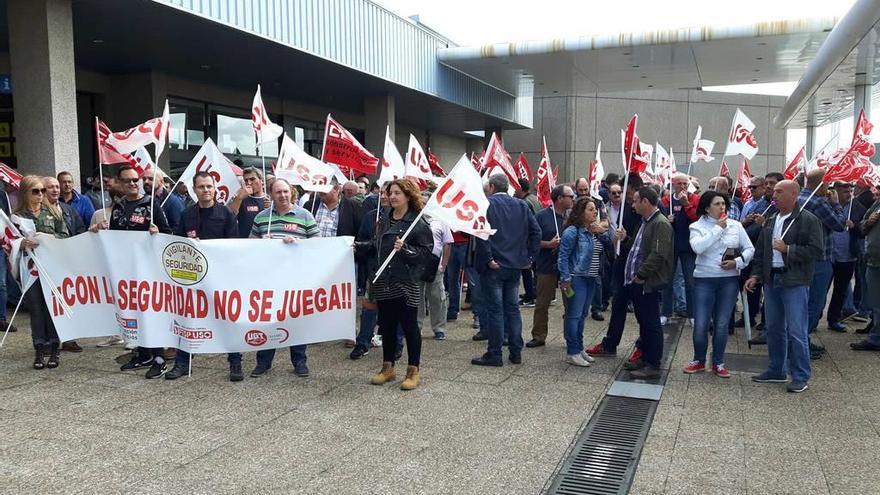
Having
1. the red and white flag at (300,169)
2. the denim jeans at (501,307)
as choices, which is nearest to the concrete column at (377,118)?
the red and white flag at (300,169)

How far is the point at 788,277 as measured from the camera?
6.36 m

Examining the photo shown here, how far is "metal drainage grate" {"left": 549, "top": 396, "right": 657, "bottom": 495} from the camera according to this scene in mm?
4395

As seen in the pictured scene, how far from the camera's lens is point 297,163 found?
7559mm

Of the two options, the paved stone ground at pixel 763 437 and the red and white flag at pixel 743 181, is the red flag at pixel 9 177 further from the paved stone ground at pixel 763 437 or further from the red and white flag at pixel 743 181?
the red and white flag at pixel 743 181

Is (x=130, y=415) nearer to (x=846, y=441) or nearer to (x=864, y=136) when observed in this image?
(x=846, y=441)

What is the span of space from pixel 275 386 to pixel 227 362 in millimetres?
1181

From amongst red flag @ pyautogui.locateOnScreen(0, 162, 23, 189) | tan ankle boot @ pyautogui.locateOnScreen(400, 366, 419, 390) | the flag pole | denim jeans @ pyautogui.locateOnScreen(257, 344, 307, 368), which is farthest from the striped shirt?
red flag @ pyautogui.locateOnScreen(0, 162, 23, 189)

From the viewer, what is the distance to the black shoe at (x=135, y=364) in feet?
22.8

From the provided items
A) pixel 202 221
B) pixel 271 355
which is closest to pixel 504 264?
pixel 271 355

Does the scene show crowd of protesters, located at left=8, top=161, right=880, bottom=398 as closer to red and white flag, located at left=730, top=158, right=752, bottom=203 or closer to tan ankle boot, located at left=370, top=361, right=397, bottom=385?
tan ankle boot, located at left=370, top=361, right=397, bottom=385

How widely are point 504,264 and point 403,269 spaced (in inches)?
55.9

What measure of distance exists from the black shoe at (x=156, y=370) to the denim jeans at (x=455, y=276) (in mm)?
4267

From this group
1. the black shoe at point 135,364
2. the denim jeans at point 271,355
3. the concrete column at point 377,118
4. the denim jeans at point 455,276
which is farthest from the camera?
the concrete column at point 377,118

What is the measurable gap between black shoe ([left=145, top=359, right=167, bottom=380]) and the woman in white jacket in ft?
17.4
